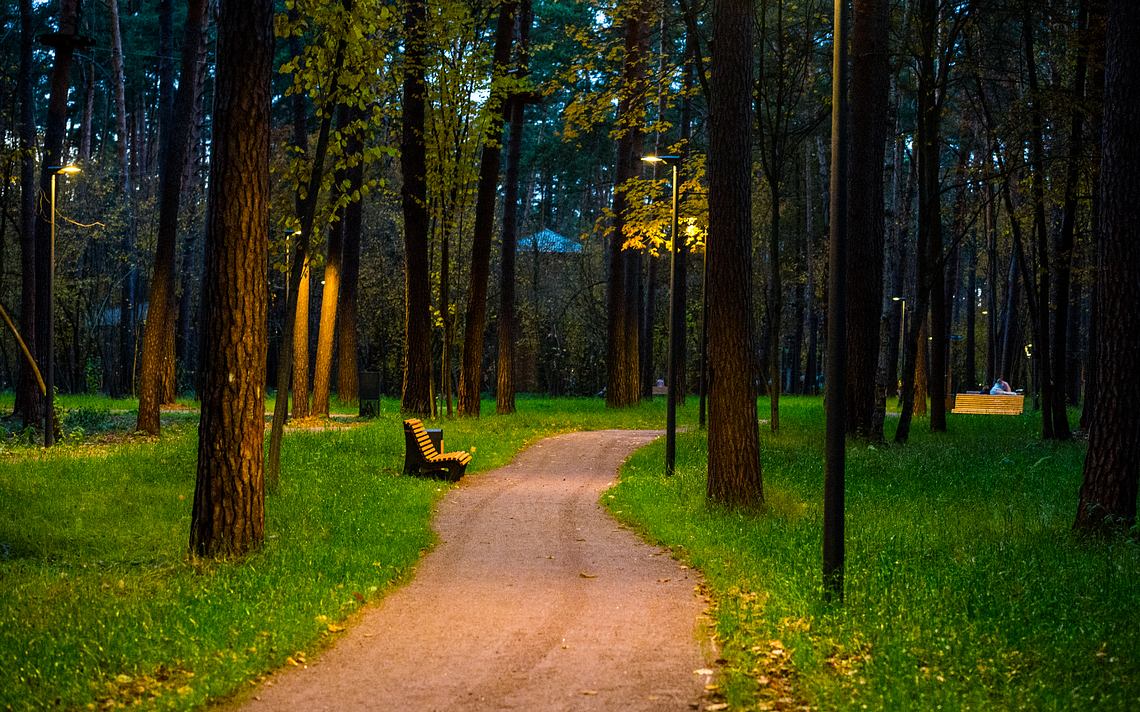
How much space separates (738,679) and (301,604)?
336 cm

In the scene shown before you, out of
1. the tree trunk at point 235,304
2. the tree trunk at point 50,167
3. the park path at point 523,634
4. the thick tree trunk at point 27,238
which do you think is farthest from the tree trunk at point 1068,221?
the thick tree trunk at point 27,238

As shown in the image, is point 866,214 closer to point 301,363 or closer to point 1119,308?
point 1119,308

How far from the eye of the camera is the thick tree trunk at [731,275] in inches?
435

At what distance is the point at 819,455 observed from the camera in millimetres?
15898

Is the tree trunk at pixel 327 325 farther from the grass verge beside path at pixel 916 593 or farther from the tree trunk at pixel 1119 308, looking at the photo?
the tree trunk at pixel 1119 308

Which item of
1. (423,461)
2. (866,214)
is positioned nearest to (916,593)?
(423,461)

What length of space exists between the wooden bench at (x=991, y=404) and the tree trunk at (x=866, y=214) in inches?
545

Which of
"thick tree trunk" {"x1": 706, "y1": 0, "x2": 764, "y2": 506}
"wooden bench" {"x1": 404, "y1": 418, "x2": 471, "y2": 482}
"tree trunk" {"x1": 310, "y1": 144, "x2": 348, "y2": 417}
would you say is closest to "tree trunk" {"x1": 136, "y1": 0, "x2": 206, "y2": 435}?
"tree trunk" {"x1": 310, "y1": 144, "x2": 348, "y2": 417}

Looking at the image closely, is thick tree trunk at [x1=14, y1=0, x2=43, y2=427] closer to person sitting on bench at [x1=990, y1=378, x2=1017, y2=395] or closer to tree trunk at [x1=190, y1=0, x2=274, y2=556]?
tree trunk at [x1=190, y1=0, x2=274, y2=556]

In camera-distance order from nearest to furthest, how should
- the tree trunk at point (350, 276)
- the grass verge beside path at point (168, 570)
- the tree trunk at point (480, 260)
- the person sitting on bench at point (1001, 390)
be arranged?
the grass verge beside path at point (168, 570) → the tree trunk at point (480, 260) → the tree trunk at point (350, 276) → the person sitting on bench at point (1001, 390)

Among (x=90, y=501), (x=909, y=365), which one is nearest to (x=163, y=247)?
(x=90, y=501)

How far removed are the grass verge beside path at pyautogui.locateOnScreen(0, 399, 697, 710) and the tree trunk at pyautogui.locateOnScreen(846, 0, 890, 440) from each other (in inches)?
313

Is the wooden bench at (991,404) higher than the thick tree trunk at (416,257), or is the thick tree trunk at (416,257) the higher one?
the thick tree trunk at (416,257)

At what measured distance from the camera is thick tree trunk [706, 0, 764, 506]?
11047mm
